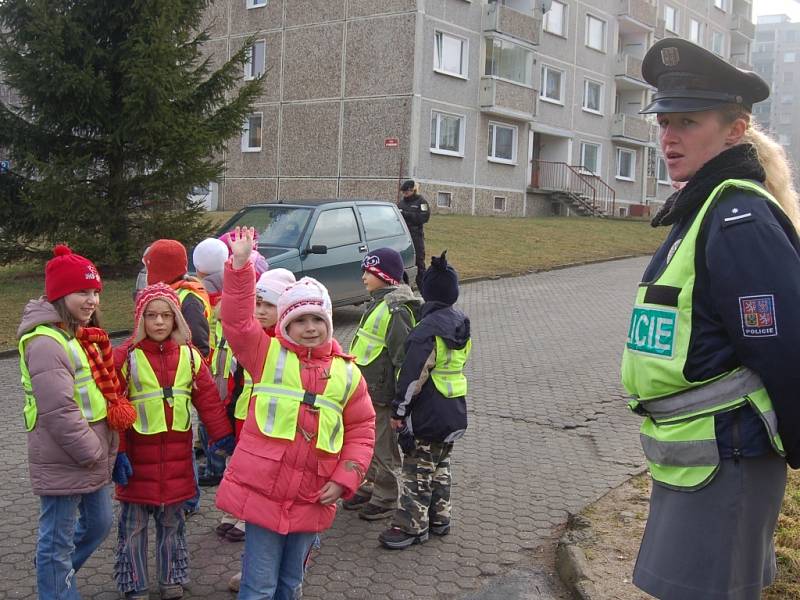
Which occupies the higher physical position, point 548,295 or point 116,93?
point 116,93

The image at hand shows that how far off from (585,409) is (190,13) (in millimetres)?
10896

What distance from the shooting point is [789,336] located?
7.02 ft

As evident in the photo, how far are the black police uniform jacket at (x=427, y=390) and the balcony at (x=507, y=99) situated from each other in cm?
2669

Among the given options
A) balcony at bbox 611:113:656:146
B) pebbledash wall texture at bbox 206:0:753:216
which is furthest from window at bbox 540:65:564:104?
balcony at bbox 611:113:656:146

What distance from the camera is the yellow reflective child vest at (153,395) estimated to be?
12.9 ft


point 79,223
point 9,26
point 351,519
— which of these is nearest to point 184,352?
point 351,519

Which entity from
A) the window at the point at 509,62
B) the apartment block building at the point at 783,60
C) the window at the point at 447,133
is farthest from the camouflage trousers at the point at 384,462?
the apartment block building at the point at 783,60

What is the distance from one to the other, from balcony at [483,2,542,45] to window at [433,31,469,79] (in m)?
1.50

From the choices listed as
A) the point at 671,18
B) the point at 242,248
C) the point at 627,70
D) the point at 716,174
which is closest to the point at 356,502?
the point at 242,248

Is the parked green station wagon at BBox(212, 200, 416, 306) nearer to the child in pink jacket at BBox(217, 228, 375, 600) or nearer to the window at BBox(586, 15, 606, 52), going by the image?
the child in pink jacket at BBox(217, 228, 375, 600)

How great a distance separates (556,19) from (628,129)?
7.07 meters

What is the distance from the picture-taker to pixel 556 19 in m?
35.2

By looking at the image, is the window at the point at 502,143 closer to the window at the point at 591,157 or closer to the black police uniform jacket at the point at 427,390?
the window at the point at 591,157

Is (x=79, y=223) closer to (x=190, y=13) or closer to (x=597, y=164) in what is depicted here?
(x=190, y=13)
